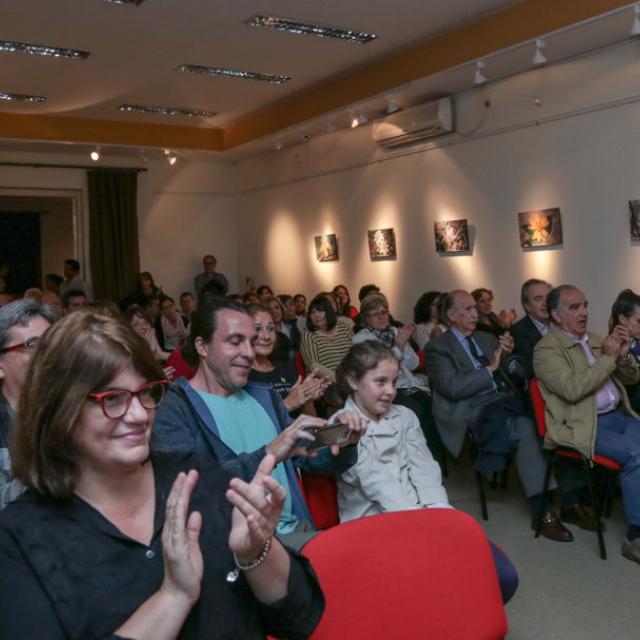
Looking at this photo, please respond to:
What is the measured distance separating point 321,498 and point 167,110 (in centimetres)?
805

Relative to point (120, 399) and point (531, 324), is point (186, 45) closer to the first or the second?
point (531, 324)

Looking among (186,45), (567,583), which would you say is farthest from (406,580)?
(186,45)

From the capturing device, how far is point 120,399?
4.57 feet

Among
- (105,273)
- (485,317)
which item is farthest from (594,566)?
(105,273)

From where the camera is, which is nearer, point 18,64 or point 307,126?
point 18,64

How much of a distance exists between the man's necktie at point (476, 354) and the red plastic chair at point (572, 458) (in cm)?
64

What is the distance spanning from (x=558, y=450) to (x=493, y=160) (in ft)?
14.5

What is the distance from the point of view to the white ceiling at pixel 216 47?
6.25 meters

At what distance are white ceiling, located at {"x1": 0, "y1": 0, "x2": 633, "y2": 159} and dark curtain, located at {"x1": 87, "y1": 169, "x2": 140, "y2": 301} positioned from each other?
6.20ft

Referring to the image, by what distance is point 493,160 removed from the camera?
782cm

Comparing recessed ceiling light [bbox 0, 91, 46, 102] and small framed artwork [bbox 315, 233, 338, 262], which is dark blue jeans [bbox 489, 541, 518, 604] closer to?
small framed artwork [bbox 315, 233, 338, 262]

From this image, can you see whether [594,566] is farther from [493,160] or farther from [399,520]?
[493,160]

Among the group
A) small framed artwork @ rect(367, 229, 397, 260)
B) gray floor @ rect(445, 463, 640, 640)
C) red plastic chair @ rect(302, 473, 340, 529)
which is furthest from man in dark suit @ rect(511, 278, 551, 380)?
small framed artwork @ rect(367, 229, 397, 260)

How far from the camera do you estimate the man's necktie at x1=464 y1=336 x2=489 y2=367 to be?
16.1ft
